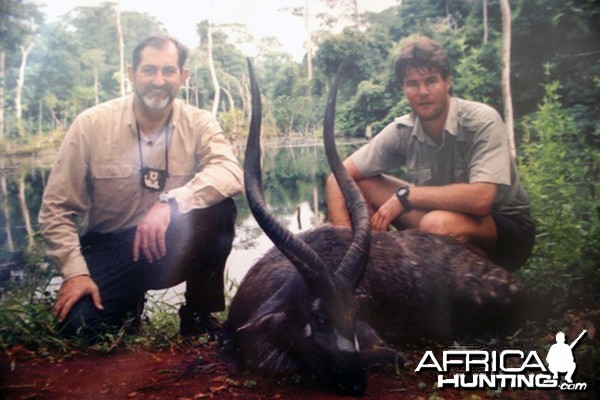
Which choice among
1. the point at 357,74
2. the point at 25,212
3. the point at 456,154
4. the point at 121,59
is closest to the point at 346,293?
the point at 456,154

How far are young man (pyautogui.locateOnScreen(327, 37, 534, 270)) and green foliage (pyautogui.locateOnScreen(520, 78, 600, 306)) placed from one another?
0.08m

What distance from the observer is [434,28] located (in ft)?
8.32

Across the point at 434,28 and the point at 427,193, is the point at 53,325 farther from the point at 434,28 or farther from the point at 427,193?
the point at 434,28

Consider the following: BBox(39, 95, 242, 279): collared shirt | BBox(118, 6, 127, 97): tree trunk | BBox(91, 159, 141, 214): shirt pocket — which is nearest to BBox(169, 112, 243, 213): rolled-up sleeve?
BBox(39, 95, 242, 279): collared shirt

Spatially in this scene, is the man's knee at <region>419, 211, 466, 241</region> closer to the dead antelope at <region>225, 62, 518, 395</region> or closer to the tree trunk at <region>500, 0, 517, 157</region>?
the dead antelope at <region>225, 62, 518, 395</region>

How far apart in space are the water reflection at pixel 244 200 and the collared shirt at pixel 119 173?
10 centimetres

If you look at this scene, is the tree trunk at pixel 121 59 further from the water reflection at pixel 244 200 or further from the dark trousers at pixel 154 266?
the dark trousers at pixel 154 266

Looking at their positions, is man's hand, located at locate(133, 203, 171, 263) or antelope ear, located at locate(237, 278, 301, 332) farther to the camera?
man's hand, located at locate(133, 203, 171, 263)

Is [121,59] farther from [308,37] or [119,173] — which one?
[308,37]

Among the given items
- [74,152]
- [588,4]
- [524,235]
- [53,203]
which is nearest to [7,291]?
[53,203]

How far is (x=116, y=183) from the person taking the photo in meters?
2.48

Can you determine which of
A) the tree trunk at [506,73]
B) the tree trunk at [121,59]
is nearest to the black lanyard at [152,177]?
the tree trunk at [121,59]

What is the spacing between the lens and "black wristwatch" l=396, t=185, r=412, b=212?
268cm

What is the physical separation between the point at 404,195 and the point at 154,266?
1.27m
